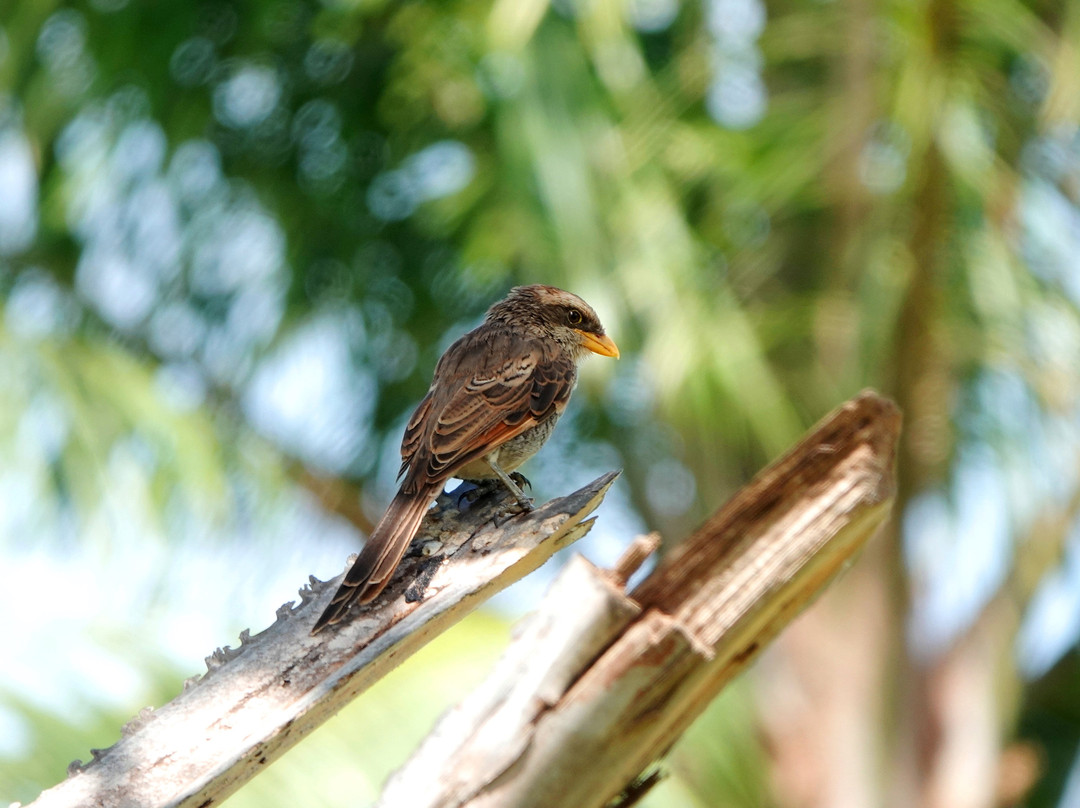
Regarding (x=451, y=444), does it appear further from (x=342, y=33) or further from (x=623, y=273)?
(x=342, y=33)

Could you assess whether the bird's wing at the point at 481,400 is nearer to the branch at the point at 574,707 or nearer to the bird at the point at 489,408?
the bird at the point at 489,408

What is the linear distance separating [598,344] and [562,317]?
169 millimetres

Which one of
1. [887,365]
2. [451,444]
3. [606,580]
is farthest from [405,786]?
[887,365]

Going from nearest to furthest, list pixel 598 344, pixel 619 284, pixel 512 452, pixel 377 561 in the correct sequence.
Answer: pixel 377 561
pixel 512 452
pixel 598 344
pixel 619 284

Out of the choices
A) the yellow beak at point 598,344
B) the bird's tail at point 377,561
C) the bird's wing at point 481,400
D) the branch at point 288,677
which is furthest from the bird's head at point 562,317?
the branch at point 288,677

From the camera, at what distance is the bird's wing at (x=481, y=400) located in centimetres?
343

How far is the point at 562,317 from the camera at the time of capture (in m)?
4.45

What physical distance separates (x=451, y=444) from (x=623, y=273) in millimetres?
4228

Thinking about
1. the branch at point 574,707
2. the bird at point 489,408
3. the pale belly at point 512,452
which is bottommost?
the branch at point 574,707

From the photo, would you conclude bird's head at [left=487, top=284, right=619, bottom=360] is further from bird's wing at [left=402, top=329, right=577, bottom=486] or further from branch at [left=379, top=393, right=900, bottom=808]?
branch at [left=379, top=393, right=900, bottom=808]

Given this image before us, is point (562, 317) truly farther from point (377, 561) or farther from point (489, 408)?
point (377, 561)

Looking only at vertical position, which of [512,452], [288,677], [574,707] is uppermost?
[512,452]

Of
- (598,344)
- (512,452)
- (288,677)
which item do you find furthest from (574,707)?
(598,344)

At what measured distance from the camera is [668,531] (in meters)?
8.67
